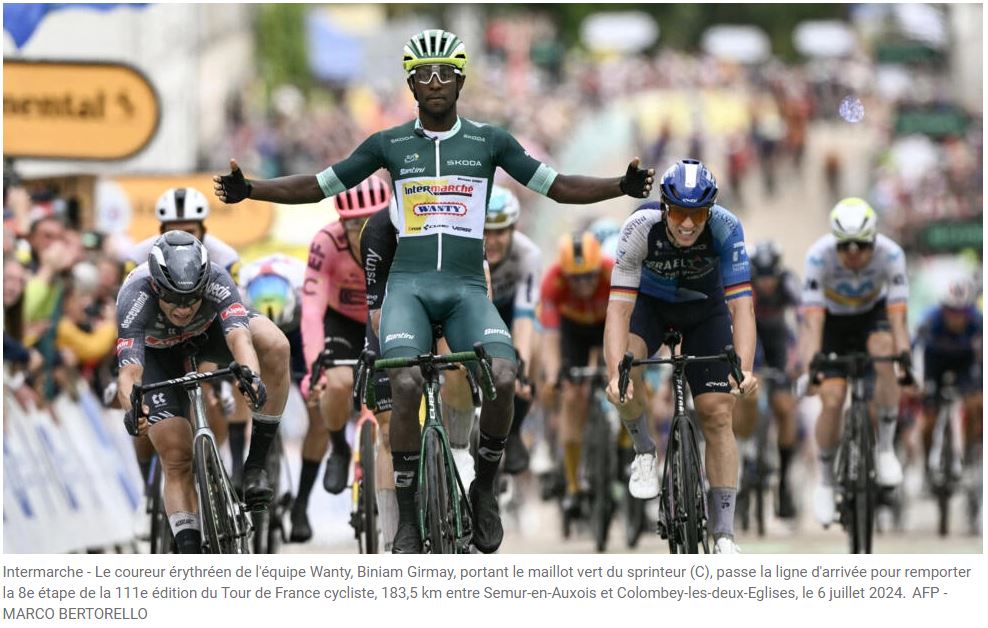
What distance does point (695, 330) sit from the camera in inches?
488

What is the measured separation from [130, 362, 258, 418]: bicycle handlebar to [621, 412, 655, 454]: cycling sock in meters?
2.51

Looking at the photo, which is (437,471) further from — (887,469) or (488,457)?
(887,469)

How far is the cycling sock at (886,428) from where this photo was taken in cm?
1547

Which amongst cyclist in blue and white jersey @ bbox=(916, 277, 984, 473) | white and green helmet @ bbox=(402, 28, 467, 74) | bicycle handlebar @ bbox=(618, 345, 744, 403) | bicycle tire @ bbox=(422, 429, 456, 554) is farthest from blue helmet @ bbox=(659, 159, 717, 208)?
cyclist in blue and white jersey @ bbox=(916, 277, 984, 473)

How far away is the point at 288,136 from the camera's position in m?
40.7

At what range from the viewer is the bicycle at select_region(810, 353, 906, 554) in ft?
47.1

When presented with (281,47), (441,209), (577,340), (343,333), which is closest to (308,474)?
(343,333)

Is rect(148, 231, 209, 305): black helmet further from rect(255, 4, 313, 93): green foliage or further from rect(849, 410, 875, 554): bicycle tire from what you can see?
rect(255, 4, 313, 93): green foliage

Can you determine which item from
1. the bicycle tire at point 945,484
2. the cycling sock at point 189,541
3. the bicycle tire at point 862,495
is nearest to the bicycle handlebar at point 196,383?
the cycling sock at point 189,541

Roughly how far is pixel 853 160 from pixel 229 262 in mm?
40770

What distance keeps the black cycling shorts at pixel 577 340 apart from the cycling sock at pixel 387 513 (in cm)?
470

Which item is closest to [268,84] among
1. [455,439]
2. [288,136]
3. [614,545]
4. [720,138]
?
[720,138]

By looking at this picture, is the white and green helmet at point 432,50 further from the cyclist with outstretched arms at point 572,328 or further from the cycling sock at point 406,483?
the cyclist with outstretched arms at point 572,328

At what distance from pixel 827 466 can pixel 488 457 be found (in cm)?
488
